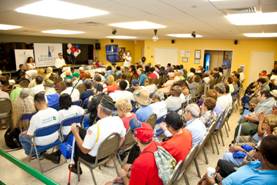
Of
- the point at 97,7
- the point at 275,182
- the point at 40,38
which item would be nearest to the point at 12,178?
the point at 97,7

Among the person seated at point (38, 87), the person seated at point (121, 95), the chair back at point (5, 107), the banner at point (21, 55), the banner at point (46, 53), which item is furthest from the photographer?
the banner at point (46, 53)

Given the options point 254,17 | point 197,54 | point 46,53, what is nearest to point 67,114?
point 254,17

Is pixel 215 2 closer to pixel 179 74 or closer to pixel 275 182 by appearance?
pixel 275 182

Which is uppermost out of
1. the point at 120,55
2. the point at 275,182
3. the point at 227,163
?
the point at 120,55

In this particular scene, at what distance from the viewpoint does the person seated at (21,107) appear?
3777mm

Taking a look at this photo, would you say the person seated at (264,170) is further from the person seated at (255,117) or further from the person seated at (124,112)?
the person seated at (255,117)

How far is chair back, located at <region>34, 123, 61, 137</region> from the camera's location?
279 cm

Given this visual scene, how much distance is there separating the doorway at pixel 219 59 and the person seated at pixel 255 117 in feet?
24.3

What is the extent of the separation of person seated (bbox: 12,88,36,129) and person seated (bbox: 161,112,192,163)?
9.41 ft

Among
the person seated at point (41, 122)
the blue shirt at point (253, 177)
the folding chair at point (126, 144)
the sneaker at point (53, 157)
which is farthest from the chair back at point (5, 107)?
the blue shirt at point (253, 177)

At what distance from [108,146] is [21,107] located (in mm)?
2229

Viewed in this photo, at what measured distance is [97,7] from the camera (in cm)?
325

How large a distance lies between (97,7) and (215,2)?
1.75 meters

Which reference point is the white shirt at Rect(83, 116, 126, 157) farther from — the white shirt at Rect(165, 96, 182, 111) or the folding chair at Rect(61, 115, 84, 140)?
the white shirt at Rect(165, 96, 182, 111)
